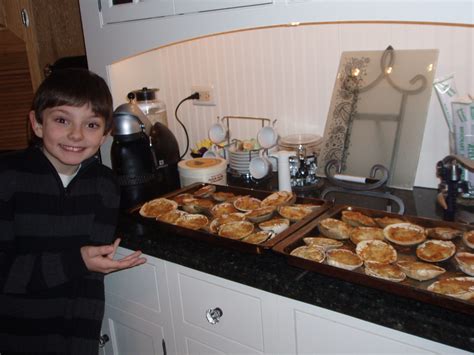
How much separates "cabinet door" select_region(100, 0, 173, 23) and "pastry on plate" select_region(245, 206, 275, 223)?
629mm

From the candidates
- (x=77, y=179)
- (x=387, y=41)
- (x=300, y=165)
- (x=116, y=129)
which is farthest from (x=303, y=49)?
(x=77, y=179)

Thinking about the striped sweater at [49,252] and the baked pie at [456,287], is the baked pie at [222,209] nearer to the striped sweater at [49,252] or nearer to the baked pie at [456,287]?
the striped sweater at [49,252]

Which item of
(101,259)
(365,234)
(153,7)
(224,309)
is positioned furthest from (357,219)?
(153,7)

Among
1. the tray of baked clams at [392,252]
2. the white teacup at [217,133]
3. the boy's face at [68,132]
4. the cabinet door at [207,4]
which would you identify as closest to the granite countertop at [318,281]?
the tray of baked clams at [392,252]

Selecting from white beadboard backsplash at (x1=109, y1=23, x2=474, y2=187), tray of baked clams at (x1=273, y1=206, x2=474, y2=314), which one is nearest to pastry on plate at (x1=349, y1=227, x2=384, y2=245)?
tray of baked clams at (x1=273, y1=206, x2=474, y2=314)

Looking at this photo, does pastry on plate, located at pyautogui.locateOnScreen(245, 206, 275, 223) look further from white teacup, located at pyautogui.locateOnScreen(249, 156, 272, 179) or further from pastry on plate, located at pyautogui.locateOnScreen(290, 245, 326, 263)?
white teacup, located at pyautogui.locateOnScreen(249, 156, 272, 179)

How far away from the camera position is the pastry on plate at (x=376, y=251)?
40.2 inches

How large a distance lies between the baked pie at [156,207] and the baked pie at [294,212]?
0.32 meters

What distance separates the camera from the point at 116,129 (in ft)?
4.81

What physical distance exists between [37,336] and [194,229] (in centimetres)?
49

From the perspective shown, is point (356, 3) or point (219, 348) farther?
point (219, 348)

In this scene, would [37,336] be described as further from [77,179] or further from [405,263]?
[405,263]

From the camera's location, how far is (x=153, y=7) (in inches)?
57.0

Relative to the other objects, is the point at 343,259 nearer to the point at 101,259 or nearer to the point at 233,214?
the point at 233,214
